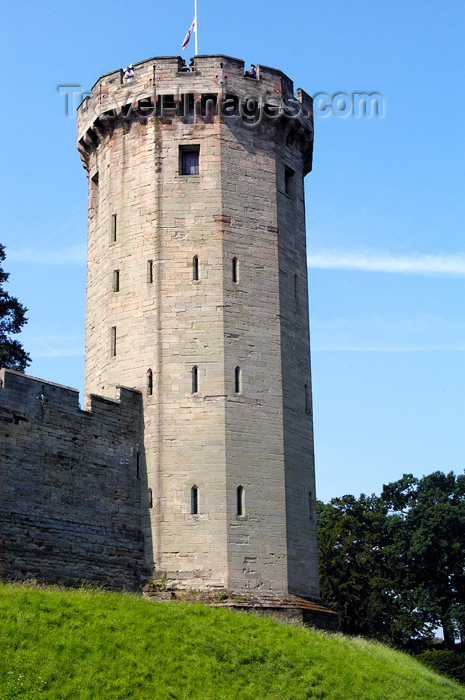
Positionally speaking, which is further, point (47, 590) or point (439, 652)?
point (439, 652)

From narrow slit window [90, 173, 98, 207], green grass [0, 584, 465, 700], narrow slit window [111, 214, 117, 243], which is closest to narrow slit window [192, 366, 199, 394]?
narrow slit window [111, 214, 117, 243]

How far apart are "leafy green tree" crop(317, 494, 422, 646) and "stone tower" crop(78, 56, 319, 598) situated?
15.5m

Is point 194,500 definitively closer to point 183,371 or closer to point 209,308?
point 183,371

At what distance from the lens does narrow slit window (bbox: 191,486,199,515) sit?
Answer: 2539cm

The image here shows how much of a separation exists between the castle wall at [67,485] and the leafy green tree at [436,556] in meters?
27.8

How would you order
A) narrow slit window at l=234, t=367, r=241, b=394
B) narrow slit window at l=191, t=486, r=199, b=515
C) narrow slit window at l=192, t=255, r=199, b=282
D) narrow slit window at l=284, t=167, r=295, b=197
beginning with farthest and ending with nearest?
narrow slit window at l=284, t=167, r=295, b=197, narrow slit window at l=192, t=255, r=199, b=282, narrow slit window at l=234, t=367, r=241, b=394, narrow slit window at l=191, t=486, r=199, b=515

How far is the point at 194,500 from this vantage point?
25.5m

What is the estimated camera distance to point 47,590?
21141 millimetres

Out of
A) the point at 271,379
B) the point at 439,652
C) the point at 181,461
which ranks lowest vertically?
the point at 439,652

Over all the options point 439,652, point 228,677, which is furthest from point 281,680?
point 439,652

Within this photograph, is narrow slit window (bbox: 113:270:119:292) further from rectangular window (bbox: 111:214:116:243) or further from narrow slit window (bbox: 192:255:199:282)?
narrow slit window (bbox: 192:255:199:282)

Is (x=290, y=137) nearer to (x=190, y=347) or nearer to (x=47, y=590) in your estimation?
(x=190, y=347)

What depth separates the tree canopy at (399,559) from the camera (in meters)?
42.0

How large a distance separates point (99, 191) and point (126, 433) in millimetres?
8158
